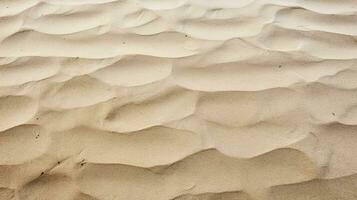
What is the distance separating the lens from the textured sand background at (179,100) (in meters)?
1.32

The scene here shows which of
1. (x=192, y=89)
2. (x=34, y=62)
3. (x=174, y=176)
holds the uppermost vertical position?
(x=34, y=62)

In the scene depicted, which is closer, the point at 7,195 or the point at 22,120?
the point at 7,195

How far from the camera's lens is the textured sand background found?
4.34ft

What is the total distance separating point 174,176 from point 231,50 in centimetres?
80

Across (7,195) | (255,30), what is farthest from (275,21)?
(7,195)

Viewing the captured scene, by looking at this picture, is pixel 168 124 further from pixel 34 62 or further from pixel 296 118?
pixel 34 62

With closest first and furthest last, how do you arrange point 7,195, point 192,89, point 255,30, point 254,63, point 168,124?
point 7,195 → point 168,124 → point 192,89 → point 254,63 → point 255,30

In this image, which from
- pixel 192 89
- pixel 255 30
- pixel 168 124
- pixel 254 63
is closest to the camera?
pixel 168 124

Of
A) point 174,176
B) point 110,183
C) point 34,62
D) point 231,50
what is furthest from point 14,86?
point 231,50

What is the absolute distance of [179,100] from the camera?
5.29 feet

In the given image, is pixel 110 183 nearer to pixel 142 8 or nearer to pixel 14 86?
pixel 14 86

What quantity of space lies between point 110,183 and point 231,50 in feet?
3.02

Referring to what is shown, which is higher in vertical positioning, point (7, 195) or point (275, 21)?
point (275, 21)

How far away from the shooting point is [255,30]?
2.03 metres
